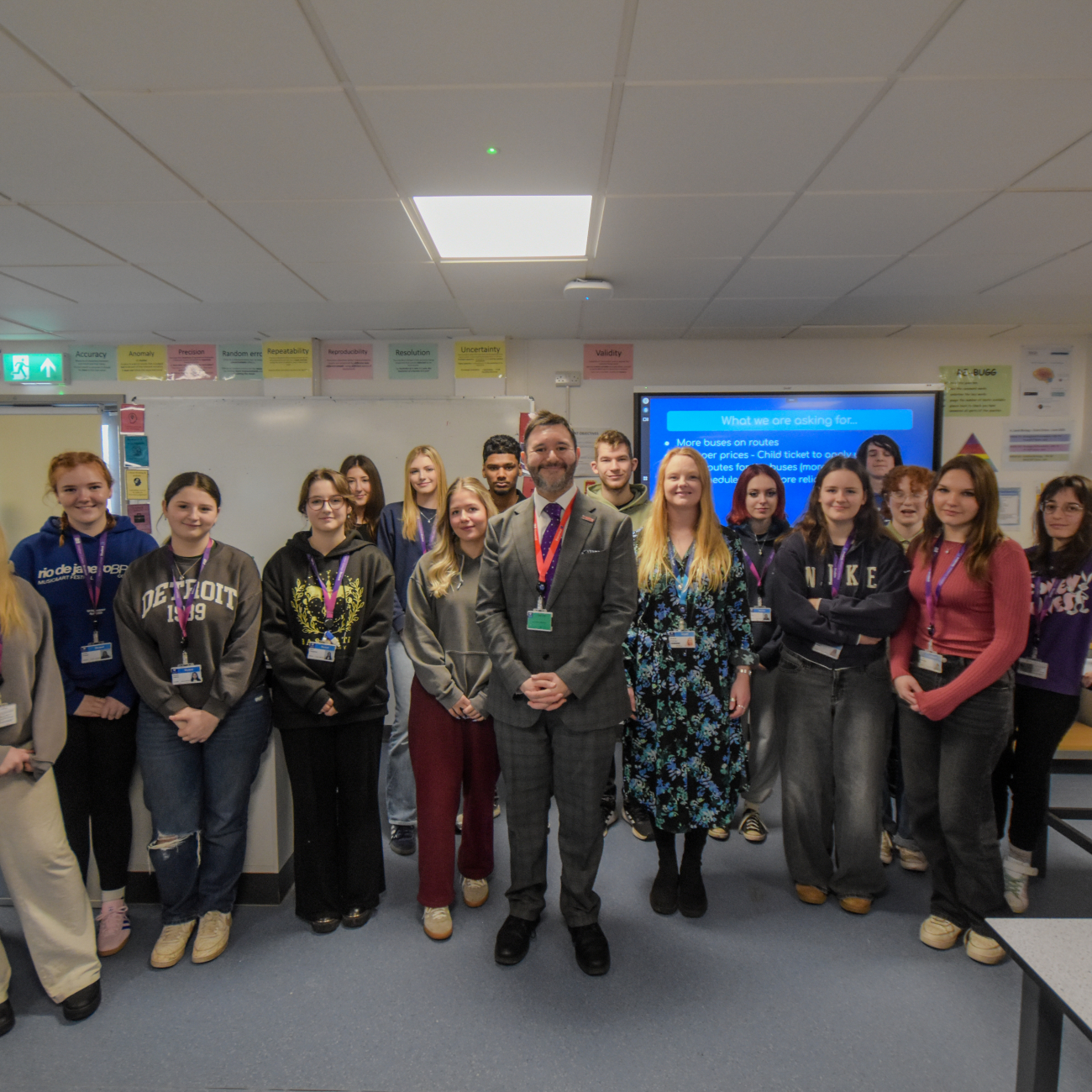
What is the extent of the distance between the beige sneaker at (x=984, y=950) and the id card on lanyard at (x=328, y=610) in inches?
87.0

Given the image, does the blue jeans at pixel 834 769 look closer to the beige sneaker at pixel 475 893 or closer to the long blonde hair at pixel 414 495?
the beige sneaker at pixel 475 893

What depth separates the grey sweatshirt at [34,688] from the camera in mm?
1713

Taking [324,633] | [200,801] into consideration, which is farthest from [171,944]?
[324,633]

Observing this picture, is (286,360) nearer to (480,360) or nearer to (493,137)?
(480,360)

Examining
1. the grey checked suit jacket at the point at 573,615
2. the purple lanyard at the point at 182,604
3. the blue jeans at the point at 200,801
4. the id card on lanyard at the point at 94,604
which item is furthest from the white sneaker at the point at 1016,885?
the id card on lanyard at the point at 94,604

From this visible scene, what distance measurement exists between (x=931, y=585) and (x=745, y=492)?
3.09ft

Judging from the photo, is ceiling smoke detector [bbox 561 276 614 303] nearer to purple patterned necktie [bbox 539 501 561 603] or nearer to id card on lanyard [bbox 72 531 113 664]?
purple patterned necktie [bbox 539 501 561 603]

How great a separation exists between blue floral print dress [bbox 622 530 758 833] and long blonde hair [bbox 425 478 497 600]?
2.07ft

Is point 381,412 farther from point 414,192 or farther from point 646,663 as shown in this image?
point 646,663

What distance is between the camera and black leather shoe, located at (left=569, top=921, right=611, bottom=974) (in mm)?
1885

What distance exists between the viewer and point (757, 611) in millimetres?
2514

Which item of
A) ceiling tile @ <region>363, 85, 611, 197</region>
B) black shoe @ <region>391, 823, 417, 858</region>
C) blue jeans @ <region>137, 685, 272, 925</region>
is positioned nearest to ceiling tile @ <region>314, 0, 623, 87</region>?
ceiling tile @ <region>363, 85, 611, 197</region>

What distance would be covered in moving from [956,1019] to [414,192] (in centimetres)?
300

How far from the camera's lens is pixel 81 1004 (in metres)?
1.74
